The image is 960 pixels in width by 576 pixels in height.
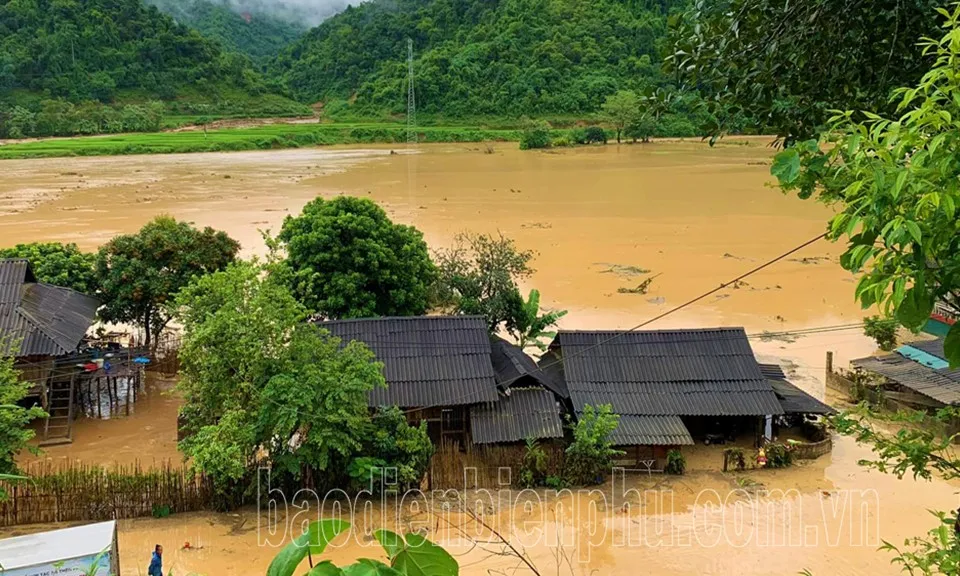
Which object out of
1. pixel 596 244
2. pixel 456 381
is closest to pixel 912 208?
pixel 456 381

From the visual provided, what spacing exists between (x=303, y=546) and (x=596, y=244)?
24828 mm

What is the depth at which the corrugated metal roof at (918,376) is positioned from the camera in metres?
11.9

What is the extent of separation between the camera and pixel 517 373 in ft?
38.4

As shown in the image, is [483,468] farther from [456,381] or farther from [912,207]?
[912,207]

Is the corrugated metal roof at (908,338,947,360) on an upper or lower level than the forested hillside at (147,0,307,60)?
lower

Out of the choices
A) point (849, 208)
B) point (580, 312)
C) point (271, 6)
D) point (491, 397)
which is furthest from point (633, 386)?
point (271, 6)

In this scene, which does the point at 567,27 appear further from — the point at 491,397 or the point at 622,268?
the point at 491,397

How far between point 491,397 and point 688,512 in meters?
3.31

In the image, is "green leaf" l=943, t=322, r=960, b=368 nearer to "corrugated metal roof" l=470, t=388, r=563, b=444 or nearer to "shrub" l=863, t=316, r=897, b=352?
"corrugated metal roof" l=470, t=388, r=563, b=444

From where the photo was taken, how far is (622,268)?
902 inches

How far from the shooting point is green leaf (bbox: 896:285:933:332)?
6.36ft

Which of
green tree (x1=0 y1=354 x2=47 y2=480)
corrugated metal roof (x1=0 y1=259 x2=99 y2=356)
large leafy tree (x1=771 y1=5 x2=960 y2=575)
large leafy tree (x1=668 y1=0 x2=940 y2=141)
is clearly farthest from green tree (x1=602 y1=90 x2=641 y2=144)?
large leafy tree (x1=771 y1=5 x2=960 y2=575)

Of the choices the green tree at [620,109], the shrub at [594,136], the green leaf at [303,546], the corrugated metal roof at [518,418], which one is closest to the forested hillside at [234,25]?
the green tree at [620,109]

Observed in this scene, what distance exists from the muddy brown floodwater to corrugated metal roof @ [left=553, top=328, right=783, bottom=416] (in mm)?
1131
